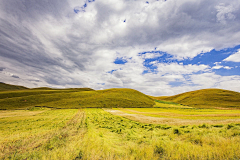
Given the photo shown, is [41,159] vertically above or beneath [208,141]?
beneath

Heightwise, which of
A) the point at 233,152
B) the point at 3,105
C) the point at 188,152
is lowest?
the point at 3,105

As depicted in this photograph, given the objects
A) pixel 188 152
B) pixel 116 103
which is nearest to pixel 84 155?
pixel 188 152

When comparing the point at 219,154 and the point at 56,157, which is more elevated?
the point at 219,154

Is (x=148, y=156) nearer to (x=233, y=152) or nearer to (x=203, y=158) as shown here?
(x=203, y=158)

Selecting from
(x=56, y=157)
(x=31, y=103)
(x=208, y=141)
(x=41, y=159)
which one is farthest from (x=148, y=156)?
(x=31, y=103)

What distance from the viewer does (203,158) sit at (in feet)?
21.5

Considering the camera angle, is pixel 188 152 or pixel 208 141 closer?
pixel 188 152

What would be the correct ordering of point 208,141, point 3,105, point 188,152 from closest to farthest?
point 188,152 < point 208,141 < point 3,105

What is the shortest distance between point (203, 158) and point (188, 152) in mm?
944

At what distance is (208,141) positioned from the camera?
940 cm

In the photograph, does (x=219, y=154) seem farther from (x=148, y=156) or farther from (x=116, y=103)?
(x=116, y=103)

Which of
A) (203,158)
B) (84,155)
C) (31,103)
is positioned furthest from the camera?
(31,103)

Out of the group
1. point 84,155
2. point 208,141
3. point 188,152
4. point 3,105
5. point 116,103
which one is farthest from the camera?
point 116,103

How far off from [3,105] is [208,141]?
107 meters
